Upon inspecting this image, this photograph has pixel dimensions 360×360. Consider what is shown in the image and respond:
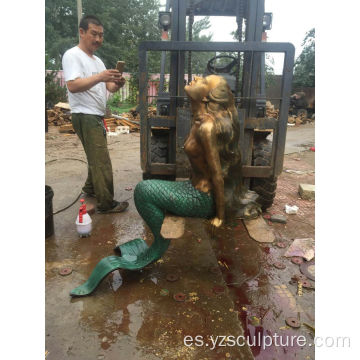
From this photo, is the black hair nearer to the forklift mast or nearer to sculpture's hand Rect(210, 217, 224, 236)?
the forklift mast

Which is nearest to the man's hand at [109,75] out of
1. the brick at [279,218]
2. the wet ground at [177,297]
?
the wet ground at [177,297]

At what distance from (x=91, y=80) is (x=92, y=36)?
60cm

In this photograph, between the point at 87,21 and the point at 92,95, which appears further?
the point at 92,95

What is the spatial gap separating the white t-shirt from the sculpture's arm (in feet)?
6.42

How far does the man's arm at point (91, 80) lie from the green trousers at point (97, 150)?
38 centimetres

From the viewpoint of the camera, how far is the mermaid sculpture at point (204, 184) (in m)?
2.26

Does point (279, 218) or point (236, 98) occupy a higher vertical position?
point (236, 98)

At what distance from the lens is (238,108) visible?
3418mm

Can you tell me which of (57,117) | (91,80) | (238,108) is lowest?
(57,117)

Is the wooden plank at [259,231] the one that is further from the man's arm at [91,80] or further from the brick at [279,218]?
the man's arm at [91,80]

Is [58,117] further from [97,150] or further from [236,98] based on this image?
[236,98]

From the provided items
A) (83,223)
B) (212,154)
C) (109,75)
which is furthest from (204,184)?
(109,75)

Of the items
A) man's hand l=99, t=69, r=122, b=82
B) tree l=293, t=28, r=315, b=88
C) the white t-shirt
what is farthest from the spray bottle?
tree l=293, t=28, r=315, b=88

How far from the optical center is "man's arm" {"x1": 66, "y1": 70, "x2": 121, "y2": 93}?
3.36 metres
